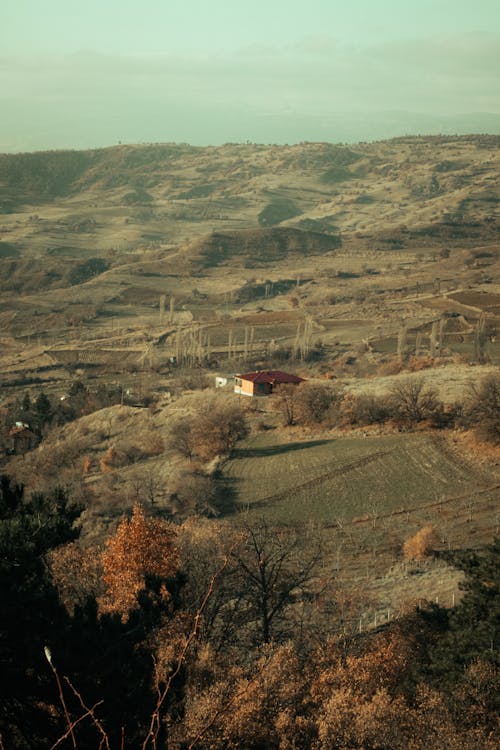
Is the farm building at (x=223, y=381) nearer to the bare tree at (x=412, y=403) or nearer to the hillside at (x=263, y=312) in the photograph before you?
the hillside at (x=263, y=312)

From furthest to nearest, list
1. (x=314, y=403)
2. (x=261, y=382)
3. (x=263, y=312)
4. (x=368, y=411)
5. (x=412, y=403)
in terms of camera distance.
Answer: (x=263, y=312)
(x=261, y=382)
(x=314, y=403)
(x=368, y=411)
(x=412, y=403)

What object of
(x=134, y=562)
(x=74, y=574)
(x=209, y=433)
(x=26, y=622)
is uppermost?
(x=26, y=622)

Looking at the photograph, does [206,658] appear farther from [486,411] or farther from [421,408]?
[421,408]

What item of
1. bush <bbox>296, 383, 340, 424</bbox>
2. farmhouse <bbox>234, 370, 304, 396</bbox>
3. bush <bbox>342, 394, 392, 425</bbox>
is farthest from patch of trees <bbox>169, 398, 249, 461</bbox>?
farmhouse <bbox>234, 370, 304, 396</bbox>

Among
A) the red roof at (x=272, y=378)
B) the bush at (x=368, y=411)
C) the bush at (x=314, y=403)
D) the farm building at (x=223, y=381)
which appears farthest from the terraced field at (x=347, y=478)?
the farm building at (x=223, y=381)

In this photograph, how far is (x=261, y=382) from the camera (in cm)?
4575

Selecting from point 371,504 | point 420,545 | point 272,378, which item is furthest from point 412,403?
point 420,545

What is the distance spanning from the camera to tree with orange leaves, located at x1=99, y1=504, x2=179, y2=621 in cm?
1449

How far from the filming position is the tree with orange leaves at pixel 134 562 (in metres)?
14.5

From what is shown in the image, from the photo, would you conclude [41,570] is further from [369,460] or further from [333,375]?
[333,375]

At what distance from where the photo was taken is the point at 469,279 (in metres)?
84.2

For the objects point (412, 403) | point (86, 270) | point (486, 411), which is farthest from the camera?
point (86, 270)

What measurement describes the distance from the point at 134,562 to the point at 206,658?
393cm

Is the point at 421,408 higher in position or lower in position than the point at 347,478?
higher
